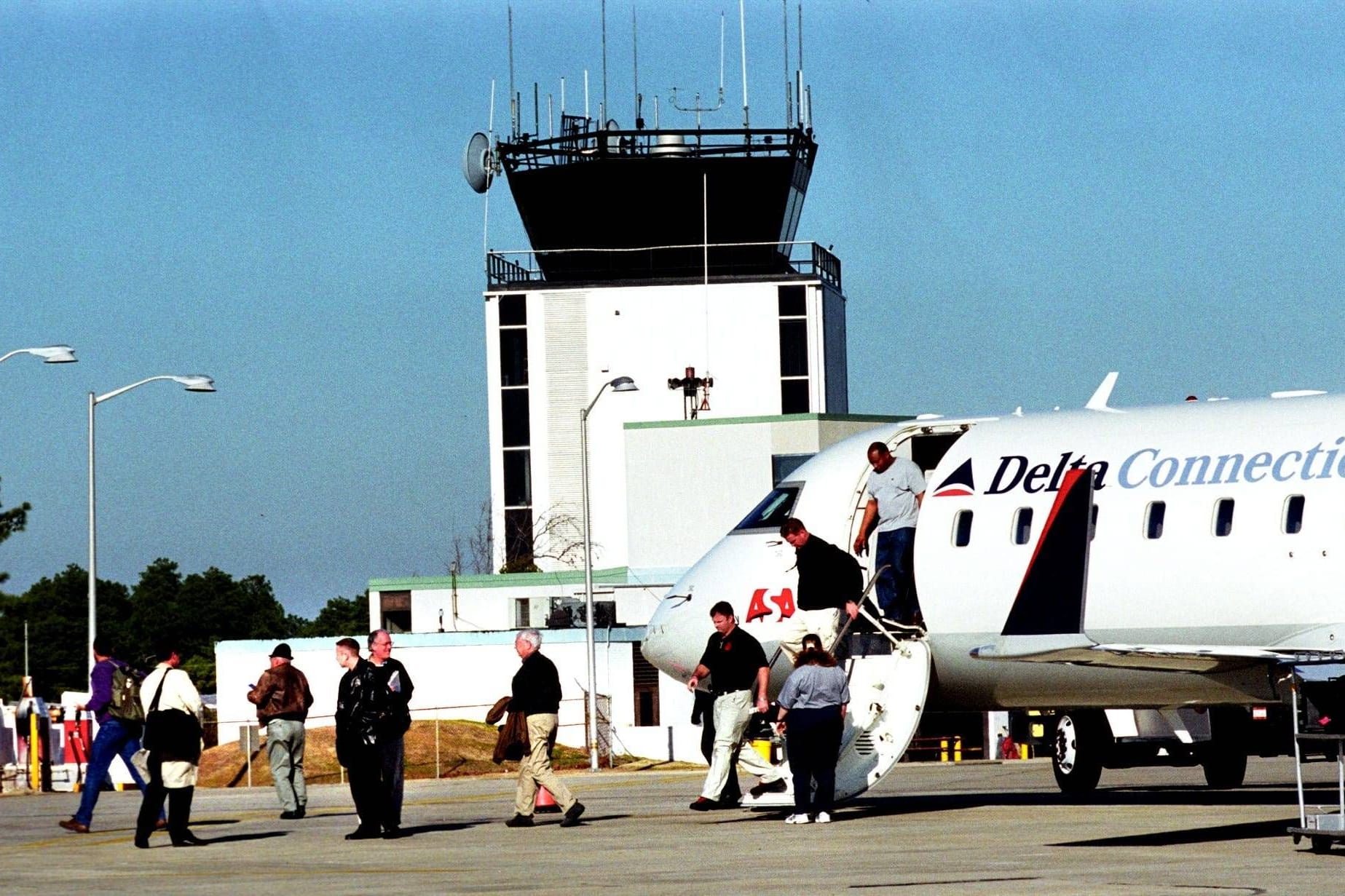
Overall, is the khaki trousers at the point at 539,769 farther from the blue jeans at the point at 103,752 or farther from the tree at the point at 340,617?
the tree at the point at 340,617

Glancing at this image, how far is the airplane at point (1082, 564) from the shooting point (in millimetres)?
21281

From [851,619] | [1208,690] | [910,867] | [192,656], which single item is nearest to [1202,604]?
[1208,690]

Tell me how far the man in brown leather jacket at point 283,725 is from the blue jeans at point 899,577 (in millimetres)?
6930

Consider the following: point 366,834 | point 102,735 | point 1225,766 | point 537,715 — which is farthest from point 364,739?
point 1225,766

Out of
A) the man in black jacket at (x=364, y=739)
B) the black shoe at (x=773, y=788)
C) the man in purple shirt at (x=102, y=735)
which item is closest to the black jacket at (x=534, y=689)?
the man in black jacket at (x=364, y=739)

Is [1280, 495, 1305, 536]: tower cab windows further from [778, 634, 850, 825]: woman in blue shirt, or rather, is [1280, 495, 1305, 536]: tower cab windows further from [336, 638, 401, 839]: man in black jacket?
[336, 638, 401, 839]: man in black jacket

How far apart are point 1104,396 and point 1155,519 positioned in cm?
245

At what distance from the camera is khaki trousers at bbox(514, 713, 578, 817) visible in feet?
75.2

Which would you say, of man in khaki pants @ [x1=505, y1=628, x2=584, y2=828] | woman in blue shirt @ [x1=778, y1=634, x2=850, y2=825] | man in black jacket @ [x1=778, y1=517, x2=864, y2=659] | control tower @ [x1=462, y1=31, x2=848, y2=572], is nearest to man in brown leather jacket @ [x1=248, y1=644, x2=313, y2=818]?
man in khaki pants @ [x1=505, y1=628, x2=584, y2=828]

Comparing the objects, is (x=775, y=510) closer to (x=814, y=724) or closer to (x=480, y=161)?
(x=814, y=724)

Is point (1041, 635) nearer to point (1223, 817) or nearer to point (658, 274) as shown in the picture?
point (1223, 817)

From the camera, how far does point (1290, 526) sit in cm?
2152

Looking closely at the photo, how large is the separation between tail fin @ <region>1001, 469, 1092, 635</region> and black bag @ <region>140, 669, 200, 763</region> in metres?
7.63

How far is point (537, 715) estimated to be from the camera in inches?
901
